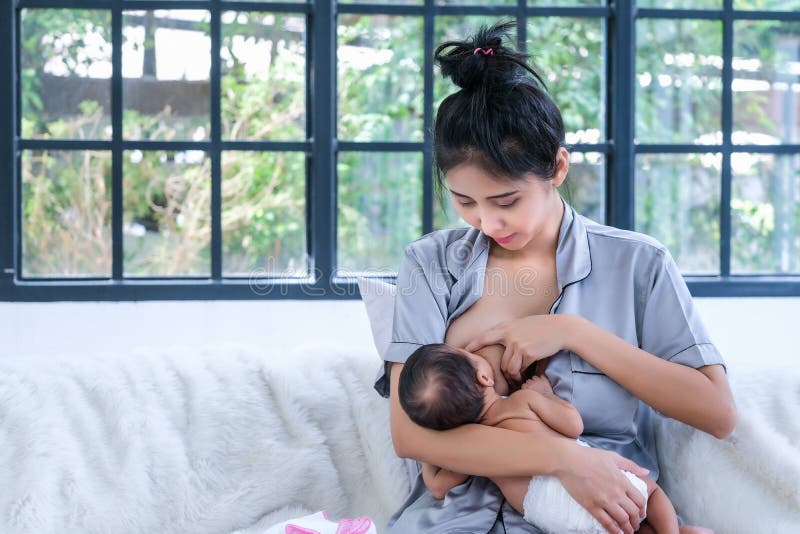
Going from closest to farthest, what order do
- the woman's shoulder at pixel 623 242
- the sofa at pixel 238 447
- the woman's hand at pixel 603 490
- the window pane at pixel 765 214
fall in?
the woman's hand at pixel 603 490, the woman's shoulder at pixel 623 242, the sofa at pixel 238 447, the window pane at pixel 765 214

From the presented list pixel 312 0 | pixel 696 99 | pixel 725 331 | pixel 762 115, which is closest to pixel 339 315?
pixel 312 0

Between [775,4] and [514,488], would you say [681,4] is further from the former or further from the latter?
[514,488]

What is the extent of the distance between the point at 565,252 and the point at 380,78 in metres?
1.45

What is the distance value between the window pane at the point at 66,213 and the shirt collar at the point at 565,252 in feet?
5.28

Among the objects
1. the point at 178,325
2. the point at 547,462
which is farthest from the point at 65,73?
the point at 547,462

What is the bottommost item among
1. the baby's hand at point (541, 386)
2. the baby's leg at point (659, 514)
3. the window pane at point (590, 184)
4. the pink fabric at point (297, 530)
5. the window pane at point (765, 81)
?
the pink fabric at point (297, 530)

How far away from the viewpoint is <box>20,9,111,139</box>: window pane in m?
2.78

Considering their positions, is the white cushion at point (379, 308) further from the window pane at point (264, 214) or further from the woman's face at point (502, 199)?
the window pane at point (264, 214)

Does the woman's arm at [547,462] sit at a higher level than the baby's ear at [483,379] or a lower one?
lower

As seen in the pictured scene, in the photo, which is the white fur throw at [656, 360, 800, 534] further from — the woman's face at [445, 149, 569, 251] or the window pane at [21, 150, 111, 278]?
the window pane at [21, 150, 111, 278]

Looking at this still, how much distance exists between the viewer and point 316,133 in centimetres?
277

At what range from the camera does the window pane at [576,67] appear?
116 inches

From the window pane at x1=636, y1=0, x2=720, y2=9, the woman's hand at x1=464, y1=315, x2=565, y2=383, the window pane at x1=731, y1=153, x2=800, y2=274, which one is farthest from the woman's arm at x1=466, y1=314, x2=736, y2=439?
the window pane at x1=636, y1=0, x2=720, y2=9

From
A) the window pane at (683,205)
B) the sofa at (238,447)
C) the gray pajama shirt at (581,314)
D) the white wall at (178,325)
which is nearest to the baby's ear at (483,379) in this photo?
the gray pajama shirt at (581,314)
